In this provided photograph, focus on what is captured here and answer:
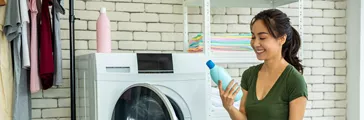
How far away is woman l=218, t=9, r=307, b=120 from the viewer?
1.66 metres

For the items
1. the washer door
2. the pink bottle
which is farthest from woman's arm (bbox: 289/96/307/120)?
the pink bottle

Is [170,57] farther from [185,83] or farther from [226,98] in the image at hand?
[226,98]

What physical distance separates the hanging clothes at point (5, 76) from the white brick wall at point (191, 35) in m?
0.37

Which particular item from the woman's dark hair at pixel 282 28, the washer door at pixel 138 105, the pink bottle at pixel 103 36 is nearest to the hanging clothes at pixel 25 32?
the pink bottle at pixel 103 36

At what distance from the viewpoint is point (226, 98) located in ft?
5.50

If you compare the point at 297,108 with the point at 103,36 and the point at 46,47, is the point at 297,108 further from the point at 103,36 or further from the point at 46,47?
the point at 46,47

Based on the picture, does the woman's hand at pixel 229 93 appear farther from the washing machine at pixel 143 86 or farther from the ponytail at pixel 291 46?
the washing machine at pixel 143 86

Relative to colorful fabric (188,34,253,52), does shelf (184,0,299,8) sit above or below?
above

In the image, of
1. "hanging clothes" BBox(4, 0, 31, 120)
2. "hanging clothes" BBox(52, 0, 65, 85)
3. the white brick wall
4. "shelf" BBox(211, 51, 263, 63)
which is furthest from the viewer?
the white brick wall

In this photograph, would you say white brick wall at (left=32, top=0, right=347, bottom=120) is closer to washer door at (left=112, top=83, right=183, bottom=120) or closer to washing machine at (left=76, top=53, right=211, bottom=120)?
washing machine at (left=76, top=53, right=211, bottom=120)

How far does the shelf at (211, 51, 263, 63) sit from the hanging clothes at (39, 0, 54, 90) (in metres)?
1.05

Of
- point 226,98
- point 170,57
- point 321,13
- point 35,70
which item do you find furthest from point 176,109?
point 321,13

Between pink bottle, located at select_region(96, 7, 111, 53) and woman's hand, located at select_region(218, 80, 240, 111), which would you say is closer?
woman's hand, located at select_region(218, 80, 240, 111)

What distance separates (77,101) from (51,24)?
0.55 m
